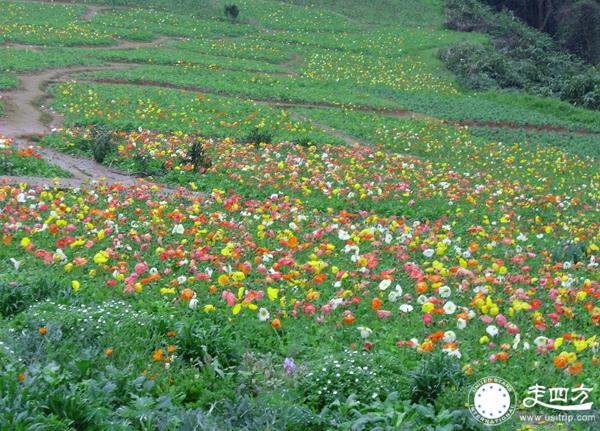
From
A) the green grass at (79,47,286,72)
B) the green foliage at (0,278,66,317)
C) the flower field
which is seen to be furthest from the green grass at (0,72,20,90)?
the green foliage at (0,278,66,317)

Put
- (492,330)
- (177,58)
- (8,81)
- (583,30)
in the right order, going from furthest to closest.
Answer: (583,30)
(177,58)
(8,81)
(492,330)

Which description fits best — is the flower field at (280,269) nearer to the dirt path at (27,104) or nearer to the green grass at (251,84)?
the dirt path at (27,104)

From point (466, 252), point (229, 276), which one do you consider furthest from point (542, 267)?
point (229, 276)

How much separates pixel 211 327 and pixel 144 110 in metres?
11.3

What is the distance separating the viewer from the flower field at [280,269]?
4.81 meters

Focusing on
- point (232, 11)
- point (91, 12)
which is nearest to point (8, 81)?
point (91, 12)

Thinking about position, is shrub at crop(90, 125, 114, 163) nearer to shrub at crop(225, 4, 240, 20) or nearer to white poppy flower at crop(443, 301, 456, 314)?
white poppy flower at crop(443, 301, 456, 314)

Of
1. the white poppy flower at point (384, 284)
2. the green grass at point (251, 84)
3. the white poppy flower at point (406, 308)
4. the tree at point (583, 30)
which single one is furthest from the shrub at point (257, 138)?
the tree at point (583, 30)

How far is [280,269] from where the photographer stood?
290 inches

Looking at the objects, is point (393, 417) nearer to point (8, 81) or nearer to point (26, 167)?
point (26, 167)

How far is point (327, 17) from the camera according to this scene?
3725 centimetres

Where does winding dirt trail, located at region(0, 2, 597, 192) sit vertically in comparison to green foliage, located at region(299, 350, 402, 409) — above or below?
below

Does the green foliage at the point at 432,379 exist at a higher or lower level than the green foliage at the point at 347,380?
higher

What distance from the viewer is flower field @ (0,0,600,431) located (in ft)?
15.8
